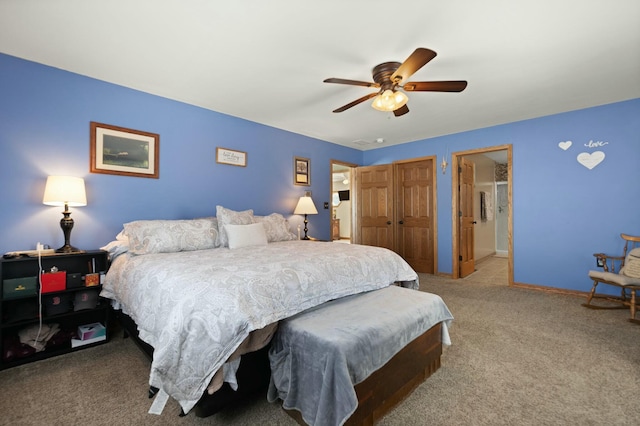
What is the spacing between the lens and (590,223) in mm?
3691

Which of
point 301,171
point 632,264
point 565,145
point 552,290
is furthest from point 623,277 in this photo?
point 301,171

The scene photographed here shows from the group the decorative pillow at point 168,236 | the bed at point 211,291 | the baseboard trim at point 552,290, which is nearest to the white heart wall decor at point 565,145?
the baseboard trim at point 552,290

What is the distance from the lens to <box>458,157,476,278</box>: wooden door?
4867mm

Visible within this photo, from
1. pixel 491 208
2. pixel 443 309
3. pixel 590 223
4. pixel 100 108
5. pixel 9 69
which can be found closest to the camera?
pixel 443 309

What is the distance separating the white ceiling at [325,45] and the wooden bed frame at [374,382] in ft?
7.13

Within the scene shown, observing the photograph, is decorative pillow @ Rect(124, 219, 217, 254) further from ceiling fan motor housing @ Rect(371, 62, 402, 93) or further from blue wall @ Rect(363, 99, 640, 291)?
blue wall @ Rect(363, 99, 640, 291)

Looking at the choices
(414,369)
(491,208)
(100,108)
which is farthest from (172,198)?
(491,208)

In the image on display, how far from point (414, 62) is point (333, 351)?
1983 millimetres

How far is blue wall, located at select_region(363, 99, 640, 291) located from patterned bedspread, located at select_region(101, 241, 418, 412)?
2.86 m

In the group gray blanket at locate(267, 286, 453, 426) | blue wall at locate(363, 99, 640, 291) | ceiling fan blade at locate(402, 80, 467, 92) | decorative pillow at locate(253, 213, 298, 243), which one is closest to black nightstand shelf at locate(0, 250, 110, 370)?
decorative pillow at locate(253, 213, 298, 243)

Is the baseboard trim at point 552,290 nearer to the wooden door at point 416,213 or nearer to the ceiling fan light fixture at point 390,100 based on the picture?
the wooden door at point 416,213

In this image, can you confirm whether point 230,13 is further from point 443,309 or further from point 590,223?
point 590,223

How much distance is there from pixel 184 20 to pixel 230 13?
356mm

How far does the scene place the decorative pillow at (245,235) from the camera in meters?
2.93
